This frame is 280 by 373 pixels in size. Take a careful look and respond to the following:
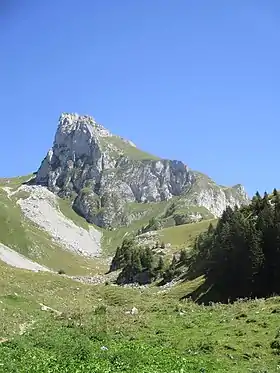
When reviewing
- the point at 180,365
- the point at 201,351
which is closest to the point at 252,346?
the point at 201,351

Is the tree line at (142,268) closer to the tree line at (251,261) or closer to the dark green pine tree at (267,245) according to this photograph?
the tree line at (251,261)

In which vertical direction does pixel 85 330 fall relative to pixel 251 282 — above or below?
below

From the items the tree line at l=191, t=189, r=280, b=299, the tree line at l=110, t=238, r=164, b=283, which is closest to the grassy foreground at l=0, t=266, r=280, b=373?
the tree line at l=191, t=189, r=280, b=299

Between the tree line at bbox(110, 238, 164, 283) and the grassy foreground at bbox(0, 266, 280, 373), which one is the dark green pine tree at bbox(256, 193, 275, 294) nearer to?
the grassy foreground at bbox(0, 266, 280, 373)

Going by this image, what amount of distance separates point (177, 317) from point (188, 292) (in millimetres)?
33640

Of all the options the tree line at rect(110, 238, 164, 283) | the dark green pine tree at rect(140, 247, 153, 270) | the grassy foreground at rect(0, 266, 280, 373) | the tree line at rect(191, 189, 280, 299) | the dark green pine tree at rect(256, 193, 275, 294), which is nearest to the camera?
the grassy foreground at rect(0, 266, 280, 373)

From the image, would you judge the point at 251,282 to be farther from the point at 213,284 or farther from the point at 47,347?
the point at 47,347

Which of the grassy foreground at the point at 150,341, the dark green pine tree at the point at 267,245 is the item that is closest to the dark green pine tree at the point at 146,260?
the dark green pine tree at the point at 267,245

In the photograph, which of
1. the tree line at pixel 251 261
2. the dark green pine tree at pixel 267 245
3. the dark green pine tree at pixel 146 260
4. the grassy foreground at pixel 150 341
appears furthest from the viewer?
the dark green pine tree at pixel 146 260

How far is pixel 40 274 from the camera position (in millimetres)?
98125

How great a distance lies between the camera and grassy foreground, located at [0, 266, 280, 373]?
23.3 m

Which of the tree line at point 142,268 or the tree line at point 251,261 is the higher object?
the tree line at point 251,261

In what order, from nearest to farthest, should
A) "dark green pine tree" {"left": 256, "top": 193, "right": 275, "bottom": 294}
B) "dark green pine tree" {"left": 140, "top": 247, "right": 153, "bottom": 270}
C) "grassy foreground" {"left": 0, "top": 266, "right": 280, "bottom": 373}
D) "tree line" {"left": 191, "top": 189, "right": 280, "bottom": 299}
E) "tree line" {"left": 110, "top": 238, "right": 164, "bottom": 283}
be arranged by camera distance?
"grassy foreground" {"left": 0, "top": 266, "right": 280, "bottom": 373} < "dark green pine tree" {"left": 256, "top": 193, "right": 275, "bottom": 294} < "tree line" {"left": 191, "top": 189, "right": 280, "bottom": 299} < "tree line" {"left": 110, "top": 238, "right": 164, "bottom": 283} < "dark green pine tree" {"left": 140, "top": 247, "right": 153, "bottom": 270}

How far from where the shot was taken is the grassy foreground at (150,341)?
2331cm
